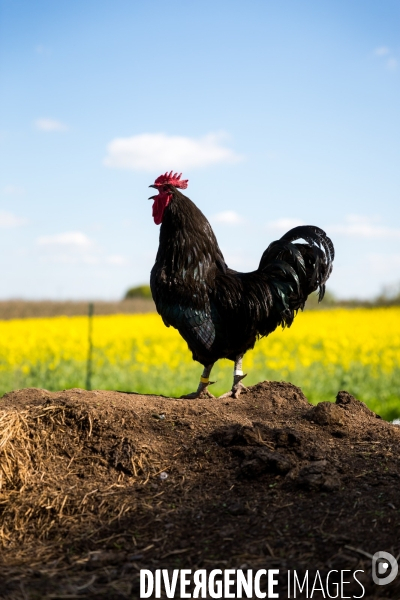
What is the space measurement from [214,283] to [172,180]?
1058 millimetres

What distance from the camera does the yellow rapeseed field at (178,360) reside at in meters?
13.0

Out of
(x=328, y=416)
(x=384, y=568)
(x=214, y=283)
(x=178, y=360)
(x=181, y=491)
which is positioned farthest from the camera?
(x=178, y=360)

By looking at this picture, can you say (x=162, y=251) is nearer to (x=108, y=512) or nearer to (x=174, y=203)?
(x=174, y=203)

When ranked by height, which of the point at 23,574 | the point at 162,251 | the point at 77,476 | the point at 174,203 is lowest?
the point at 23,574

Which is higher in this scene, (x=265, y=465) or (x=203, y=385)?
(x=203, y=385)

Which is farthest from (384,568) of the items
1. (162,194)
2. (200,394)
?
(162,194)

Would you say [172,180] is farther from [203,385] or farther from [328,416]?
[328,416]

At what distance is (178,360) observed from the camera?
570 inches

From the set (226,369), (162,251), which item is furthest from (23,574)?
(226,369)

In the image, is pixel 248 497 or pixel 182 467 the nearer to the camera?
pixel 248 497

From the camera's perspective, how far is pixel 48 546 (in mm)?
4016

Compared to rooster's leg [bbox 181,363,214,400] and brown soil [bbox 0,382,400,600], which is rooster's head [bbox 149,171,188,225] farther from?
brown soil [bbox 0,382,400,600]

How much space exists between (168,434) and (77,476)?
77 centimetres

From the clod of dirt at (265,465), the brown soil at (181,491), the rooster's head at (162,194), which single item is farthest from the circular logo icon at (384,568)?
the rooster's head at (162,194)
